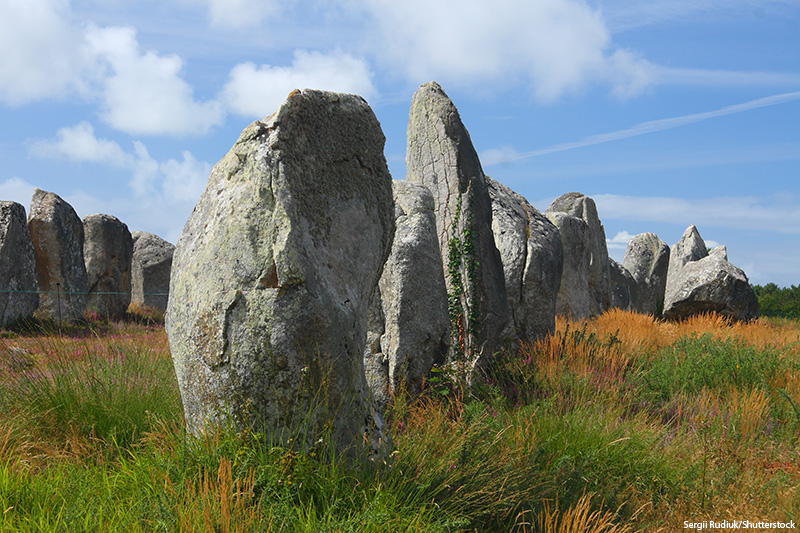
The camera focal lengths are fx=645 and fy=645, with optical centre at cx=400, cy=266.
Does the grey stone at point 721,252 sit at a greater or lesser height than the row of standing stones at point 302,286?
greater

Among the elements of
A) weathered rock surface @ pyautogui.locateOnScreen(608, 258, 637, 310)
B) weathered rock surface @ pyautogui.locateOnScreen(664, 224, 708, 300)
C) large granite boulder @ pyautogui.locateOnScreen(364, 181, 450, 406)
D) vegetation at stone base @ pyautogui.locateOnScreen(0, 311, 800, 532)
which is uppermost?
weathered rock surface @ pyautogui.locateOnScreen(664, 224, 708, 300)

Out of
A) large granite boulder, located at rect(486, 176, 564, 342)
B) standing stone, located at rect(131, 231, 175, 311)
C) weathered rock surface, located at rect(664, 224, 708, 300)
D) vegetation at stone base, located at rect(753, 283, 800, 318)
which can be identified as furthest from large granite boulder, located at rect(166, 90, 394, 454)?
vegetation at stone base, located at rect(753, 283, 800, 318)

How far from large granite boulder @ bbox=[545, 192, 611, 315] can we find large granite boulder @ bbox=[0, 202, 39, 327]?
1278 cm

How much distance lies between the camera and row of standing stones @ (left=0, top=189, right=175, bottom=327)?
591 inches

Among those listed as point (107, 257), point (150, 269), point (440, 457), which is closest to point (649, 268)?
point (150, 269)

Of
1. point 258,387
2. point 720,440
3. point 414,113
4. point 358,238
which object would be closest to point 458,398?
point 720,440

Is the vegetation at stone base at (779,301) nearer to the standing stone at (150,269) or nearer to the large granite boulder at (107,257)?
the standing stone at (150,269)

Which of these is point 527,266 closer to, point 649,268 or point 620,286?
point 620,286

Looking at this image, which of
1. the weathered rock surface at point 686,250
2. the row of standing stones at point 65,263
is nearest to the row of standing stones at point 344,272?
the row of standing stones at point 65,263

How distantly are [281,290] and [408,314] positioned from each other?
329 cm

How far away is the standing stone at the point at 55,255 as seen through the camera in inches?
657

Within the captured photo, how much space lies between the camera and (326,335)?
3.82 meters

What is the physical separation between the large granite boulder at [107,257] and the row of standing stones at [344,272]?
531 centimetres

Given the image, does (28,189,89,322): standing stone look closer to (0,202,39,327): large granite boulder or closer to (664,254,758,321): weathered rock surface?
(0,202,39,327): large granite boulder
